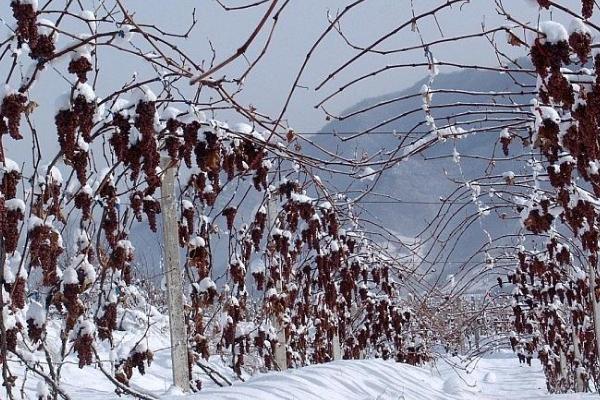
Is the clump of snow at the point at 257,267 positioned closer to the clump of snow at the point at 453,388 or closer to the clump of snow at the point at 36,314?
the clump of snow at the point at 453,388

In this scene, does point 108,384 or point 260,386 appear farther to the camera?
point 108,384

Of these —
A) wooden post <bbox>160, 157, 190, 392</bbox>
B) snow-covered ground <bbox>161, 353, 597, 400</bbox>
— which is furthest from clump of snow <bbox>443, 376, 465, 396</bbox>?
wooden post <bbox>160, 157, 190, 392</bbox>

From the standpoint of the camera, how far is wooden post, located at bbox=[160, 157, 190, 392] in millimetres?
5512

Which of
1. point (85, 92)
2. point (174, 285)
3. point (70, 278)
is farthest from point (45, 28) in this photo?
point (174, 285)

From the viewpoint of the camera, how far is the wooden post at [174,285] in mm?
5512

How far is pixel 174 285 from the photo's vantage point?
554 centimetres

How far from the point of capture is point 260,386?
17.7ft

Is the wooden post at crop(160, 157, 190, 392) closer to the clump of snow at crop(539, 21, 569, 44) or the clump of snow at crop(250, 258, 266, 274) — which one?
the clump of snow at crop(250, 258, 266, 274)

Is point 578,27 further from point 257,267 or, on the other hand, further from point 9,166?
point 257,267

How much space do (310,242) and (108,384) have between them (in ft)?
25.7

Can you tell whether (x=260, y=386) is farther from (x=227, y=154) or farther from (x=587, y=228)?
(x=587, y=228)

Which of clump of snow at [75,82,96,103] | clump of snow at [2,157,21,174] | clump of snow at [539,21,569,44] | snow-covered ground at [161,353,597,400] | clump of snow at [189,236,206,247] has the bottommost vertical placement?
snow-covered ground at [161,353,597,400]

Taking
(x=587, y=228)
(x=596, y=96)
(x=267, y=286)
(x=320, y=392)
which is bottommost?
(x=320, y=392)

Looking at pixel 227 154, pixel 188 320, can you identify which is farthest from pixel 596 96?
pixel 188 320
